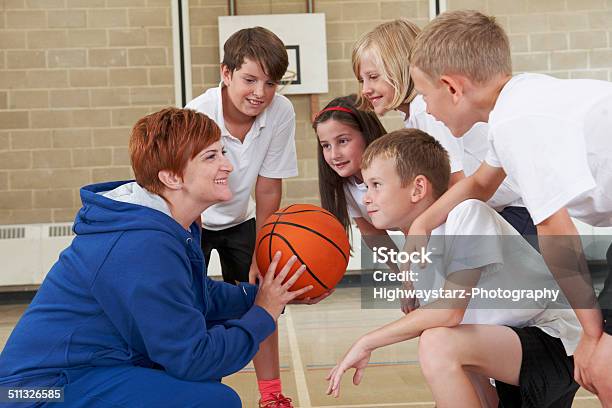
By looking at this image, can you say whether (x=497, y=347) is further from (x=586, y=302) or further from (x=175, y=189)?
(x=175, y=189)

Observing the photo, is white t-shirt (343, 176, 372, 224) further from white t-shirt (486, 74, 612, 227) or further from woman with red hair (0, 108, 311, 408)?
white t-shirt (486, 74, 612, 227)

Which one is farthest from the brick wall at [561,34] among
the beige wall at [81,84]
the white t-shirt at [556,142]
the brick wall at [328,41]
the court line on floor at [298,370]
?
the white t-shirt at [556,142]

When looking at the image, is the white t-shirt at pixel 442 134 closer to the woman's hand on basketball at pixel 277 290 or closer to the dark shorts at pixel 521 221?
the dark shorts at pixel 521 221

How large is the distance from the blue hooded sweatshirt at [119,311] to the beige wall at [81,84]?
4726 millimetres

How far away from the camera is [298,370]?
3.67 meters

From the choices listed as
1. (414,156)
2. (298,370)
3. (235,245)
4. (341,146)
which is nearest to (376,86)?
(341,146)

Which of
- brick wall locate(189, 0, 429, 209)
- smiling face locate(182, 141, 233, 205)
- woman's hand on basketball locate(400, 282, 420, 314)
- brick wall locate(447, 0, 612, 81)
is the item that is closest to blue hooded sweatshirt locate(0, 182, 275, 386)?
smiling face locate(182, 141, 233, 205)

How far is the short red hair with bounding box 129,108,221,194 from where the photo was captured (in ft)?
6.77

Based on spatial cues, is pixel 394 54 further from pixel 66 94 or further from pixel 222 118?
pixel 66 94

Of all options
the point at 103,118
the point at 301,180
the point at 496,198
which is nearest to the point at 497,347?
the point at 496,198

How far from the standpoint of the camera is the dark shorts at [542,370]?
2.00 meters

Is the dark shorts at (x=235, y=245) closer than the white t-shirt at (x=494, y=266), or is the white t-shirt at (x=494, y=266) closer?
the white t-shirt at (x=494, y=266)

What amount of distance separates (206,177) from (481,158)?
3.20ft

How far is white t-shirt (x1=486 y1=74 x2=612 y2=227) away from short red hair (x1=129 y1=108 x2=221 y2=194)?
0.79m
